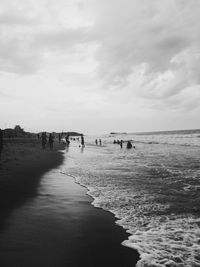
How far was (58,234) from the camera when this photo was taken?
6.60 m

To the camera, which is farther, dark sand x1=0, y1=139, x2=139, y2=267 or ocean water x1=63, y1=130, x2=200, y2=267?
ocean water x1=63, y1=130, x2=200, y2=267

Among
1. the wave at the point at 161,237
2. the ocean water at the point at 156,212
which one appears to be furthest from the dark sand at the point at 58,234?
the ocean water at the point at 156,212

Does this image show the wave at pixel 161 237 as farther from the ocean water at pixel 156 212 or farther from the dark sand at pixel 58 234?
the dark sand at pixel 58 234

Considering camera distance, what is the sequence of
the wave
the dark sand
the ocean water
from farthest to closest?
1. the ocean water
2. the wave
3. the dark sand

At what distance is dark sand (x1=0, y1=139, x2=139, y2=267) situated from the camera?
526cm

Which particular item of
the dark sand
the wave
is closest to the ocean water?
the wave

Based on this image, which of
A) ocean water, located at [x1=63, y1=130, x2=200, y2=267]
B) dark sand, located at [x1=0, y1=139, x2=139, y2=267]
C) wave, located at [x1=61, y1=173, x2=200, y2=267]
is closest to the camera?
dark sand, located at [x1=0, y1=139, x2=139, y2=267]

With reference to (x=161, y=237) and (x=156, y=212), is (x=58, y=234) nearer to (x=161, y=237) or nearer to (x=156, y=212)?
(x=161, y=237)

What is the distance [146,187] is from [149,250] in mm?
7334

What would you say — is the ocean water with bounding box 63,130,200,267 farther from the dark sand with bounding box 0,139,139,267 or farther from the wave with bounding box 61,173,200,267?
the dark sand with bounding box 0,139,139,267

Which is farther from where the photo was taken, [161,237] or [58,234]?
[161,237]

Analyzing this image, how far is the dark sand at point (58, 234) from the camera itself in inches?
207

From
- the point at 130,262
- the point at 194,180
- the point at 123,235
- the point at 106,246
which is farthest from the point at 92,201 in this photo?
the point at 194,180

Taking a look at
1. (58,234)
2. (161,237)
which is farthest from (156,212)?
(58,234)
